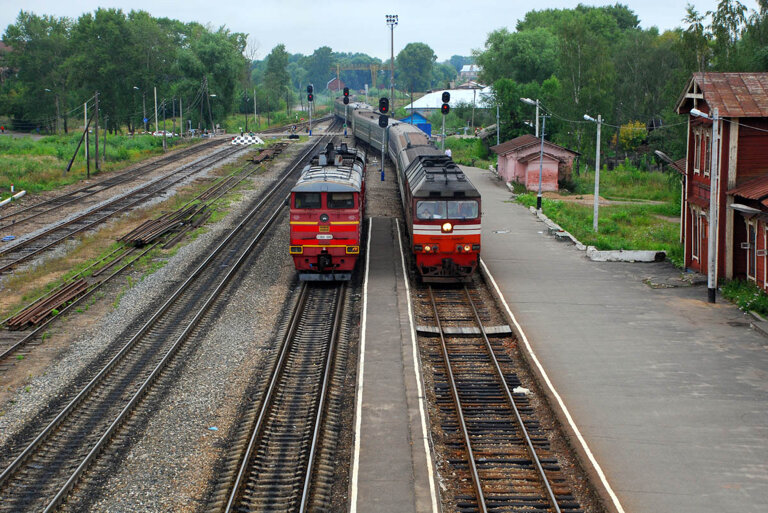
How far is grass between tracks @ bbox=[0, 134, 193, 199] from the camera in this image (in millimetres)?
41250

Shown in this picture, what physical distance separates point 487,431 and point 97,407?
276 inches

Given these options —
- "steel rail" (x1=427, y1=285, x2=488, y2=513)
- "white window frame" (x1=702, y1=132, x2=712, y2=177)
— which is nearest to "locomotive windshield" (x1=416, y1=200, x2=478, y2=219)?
"steel rail" (x1=427, y1=285, x2=488, y2=513)

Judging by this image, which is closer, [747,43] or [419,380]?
[419,380]

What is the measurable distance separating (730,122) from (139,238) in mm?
19880

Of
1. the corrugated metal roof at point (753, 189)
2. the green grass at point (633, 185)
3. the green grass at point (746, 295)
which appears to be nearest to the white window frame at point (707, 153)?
the corrugated metal roof at point (753, 189)

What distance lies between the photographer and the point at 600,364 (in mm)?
15711

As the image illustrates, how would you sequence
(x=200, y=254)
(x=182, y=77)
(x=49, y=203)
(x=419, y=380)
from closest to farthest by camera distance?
1. (x=419, y=380)
2. (x=200, y=254)
3. (x=49, y=203)
4. (x=182, y=77)

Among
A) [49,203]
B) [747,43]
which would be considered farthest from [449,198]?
[747,43]

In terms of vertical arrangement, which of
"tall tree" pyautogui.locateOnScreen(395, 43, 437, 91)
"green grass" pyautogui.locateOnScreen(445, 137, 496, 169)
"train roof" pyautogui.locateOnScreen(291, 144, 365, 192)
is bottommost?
"train roof" pyautogui.locateOnScreen(291, 144, 365, 192)

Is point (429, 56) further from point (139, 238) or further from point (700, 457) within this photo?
point (700, 457)

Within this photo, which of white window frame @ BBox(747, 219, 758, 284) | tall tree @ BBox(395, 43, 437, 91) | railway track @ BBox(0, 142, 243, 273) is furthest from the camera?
tall tree @ BBox(395, 43, 437, 91)

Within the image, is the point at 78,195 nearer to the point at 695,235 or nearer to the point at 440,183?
the point at 440,183

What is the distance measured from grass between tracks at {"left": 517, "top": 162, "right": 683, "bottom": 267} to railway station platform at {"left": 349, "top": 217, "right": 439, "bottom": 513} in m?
11.6

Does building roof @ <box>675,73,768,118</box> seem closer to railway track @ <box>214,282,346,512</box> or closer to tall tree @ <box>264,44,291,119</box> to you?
railway track @ <box>214,282,346,512</box>
